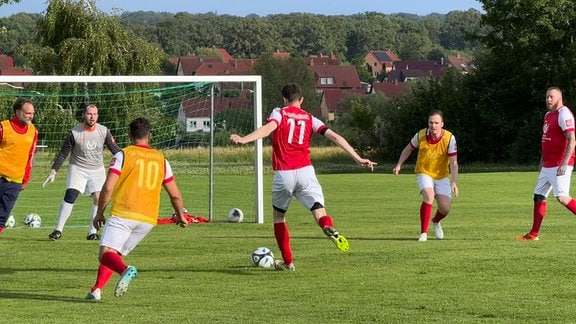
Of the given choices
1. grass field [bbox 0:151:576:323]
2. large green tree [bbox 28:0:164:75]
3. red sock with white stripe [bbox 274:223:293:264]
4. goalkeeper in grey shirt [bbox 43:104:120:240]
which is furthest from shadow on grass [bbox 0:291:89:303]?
large green tree [bbox 28:0:164:75]

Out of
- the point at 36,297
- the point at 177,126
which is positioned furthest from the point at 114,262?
the point at 177,126

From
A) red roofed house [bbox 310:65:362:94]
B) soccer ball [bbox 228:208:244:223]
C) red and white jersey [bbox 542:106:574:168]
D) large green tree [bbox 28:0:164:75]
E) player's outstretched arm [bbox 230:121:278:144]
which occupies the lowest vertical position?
red roofed house [bbox 310:65:362:94]

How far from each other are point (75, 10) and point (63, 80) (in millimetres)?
34914

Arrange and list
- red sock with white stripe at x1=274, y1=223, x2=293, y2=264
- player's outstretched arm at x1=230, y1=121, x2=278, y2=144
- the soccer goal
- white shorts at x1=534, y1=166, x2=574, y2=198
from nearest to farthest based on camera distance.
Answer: player's outstretched arm at x1=230, y1=121, x2=278, y2=144 → red sock with white stripe at x1=274, y1=223, x2=293, y2=264 → white shorts at x1=534, y1=166, x2=574, y2=198 → the soccer goal

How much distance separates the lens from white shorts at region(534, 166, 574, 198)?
16922 millimetres

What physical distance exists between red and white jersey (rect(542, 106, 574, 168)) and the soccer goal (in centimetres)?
703

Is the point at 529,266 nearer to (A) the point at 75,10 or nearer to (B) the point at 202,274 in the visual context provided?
(B) the point at 202,274

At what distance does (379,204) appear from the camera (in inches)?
1200

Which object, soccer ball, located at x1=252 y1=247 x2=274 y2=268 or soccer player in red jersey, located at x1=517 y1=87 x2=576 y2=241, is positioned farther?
soccer player in red jersey, located at x1=517 y1=87 x2=576 y2=241

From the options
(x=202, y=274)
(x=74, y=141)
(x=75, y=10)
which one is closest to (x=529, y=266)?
(x=202, y=274)

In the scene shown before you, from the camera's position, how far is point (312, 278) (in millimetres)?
13523

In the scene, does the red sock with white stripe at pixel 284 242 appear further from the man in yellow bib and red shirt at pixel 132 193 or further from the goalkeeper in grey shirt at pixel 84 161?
the goalkeeper in grey shirt at pixel 84 161

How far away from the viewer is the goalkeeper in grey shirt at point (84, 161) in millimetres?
18812

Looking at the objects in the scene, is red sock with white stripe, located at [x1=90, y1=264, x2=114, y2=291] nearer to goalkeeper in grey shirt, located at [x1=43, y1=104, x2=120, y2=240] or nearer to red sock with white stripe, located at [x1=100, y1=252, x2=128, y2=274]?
red sock with white stripe, located at [x1=100, y1=252, x2=128, y2=274]
